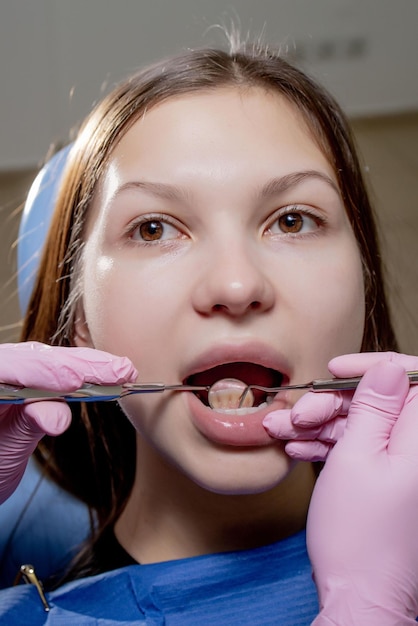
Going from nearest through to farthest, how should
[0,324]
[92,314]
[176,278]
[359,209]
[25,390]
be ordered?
[25,390]
[176,278]
[92,314]
[359,209]
[0,324]

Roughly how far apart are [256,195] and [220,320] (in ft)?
0.61

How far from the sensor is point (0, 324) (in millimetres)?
2893

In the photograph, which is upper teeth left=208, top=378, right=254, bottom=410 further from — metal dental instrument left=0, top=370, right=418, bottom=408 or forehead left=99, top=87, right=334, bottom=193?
forehead left=99, top=87, right=334, bottom=193

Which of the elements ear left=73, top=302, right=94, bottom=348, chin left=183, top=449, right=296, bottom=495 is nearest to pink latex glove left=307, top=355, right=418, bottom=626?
chin left=183, top=449, right=296, bottom=495

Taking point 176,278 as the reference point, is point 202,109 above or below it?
above

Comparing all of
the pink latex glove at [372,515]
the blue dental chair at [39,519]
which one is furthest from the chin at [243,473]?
the blue dental chair at [39,519]

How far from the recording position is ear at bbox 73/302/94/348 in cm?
141

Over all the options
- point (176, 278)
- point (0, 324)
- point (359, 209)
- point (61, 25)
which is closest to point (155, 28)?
point (61, 25)

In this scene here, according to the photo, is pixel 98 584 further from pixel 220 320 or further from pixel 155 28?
pixel 155 28

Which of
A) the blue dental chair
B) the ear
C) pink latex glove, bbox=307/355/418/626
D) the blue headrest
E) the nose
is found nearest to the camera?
pink latex glove, bbox=307/355/418/626

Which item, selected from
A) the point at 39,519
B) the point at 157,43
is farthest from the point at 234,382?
the point at 157,43

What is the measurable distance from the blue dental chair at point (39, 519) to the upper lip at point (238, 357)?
2.20 feet

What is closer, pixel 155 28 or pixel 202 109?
pixel 202 109

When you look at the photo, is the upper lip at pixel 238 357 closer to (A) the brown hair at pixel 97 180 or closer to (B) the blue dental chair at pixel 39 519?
(A) the brown hair at pixel 97 180
